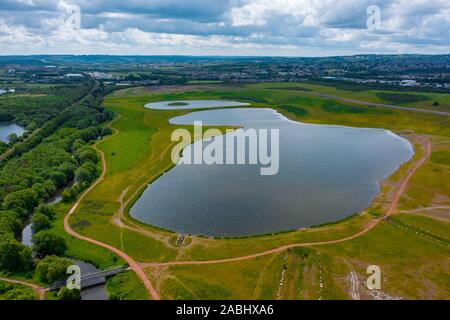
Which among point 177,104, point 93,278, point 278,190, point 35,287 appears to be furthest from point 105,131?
point 35,287

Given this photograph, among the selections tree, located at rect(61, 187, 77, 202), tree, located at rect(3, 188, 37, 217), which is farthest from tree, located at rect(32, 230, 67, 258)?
tree, located at rect(61, 187, 77, 202)

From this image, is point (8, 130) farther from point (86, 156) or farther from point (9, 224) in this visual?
point (9, 224)

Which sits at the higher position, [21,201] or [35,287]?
[21,201]

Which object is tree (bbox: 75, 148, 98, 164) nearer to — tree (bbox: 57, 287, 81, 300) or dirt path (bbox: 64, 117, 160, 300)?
dirt path (bbox: 64, 117, 160, 300)

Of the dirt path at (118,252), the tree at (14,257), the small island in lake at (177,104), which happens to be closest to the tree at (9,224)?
the tree at (14,257)

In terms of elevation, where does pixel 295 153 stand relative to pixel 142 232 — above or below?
above
